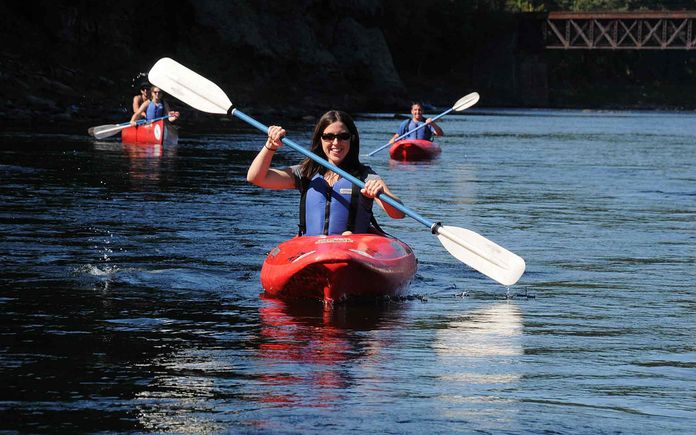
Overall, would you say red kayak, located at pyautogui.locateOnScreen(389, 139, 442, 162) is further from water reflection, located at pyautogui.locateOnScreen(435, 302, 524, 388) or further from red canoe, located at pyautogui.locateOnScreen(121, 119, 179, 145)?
water reflection, located at pyautogui.locateOnScreen(435, 302, 524, 388)

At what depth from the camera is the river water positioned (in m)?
5.78

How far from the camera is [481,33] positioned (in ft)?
323

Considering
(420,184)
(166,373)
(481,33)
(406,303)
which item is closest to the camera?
(166,373)

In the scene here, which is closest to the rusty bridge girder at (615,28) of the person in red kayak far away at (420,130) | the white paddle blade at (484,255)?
the person in red kayak far away at (420,130)

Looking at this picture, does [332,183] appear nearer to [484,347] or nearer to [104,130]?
[484,347]

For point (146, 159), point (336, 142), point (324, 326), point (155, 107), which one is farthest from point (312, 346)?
point (155, 107)

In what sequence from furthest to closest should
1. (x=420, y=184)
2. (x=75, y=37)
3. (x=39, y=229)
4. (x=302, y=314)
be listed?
1. (x=75, y=37)
2. (x=420, y=184)
3. (x=39, y=229)
4. (x=302, y=314)

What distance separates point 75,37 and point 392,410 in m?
50.5

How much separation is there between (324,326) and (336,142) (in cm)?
151

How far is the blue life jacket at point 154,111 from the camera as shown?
92.5 feet

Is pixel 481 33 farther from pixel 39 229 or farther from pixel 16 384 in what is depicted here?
pixel 16 384

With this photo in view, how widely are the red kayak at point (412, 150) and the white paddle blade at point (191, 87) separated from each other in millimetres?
15758

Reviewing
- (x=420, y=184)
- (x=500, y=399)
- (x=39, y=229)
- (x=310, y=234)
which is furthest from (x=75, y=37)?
(x=500, y=399)

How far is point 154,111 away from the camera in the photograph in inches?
1118
